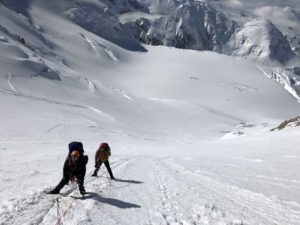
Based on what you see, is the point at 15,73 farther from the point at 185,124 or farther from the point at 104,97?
the point at 185,124

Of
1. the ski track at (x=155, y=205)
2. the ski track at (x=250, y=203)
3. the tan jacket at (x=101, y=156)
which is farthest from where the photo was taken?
the tan jacket at (x=101, y=156)

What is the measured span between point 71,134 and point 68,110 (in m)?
21.9

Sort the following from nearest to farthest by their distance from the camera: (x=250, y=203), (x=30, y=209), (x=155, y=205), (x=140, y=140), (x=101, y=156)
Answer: (x=30, y=209)
(x=155, y=205)
(x=250, y=203)
(x=101, y=156)
(x=140, y=140)

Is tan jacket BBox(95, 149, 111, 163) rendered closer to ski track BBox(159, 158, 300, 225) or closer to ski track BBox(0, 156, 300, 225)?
ski track BBox(0, 156, 300, 225)

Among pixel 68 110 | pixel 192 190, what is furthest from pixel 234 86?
pixel 192 190

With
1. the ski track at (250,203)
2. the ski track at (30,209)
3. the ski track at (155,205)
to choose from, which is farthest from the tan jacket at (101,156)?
the ski track at (30,209)

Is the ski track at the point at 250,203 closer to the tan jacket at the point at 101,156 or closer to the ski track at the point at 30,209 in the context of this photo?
the tan jacket at the point at 101,156

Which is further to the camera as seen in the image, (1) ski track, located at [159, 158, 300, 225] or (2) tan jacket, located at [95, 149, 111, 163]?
(2) tan jacket, located at [95, 149, 111, 163]

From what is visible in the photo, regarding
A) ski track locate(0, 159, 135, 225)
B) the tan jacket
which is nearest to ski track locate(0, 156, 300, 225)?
ski track locate(0, 159, 135, 225)

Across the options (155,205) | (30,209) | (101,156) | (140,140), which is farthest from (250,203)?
(140,140)

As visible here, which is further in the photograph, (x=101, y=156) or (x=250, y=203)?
(x=101, y=156)

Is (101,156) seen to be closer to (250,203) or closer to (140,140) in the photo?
(250,203)

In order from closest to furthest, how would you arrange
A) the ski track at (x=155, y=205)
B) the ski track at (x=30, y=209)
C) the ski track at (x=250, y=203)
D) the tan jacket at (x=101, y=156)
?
the ski track at (x=30, y=209) → the ski track at (x=155, y=205) → the ski track at (x=250, y=203) → the tan jacket at (x=101, y=156)

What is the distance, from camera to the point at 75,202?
1132 cm
